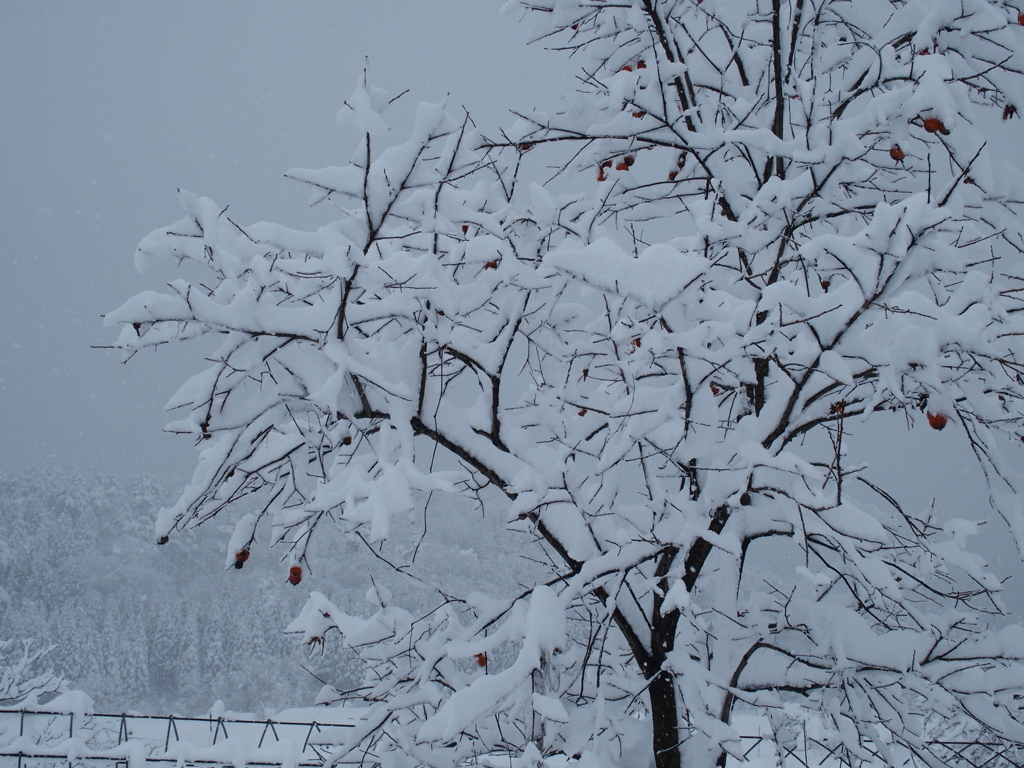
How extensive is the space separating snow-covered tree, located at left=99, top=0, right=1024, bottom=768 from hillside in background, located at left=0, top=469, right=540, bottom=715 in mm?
26746

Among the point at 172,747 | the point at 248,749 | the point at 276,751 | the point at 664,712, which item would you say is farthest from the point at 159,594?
the point at 664,712

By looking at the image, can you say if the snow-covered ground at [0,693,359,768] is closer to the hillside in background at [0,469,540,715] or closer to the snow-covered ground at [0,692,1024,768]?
the snow-covered ground at [0,692,1024,768]

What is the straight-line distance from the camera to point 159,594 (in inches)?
1864

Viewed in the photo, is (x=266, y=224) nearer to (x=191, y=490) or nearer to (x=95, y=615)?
(x=191, y=490)

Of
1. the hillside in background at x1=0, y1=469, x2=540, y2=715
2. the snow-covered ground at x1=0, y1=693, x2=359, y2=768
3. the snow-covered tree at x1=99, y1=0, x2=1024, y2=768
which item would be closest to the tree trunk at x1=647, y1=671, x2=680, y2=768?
the snow-covered tree at x1=99, y1=0, x2=1024, y2=768

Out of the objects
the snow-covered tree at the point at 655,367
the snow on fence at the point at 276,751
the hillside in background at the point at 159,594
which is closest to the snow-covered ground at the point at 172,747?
the snow on fence at the point at 276,751

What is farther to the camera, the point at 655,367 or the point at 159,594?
the point at 159,594

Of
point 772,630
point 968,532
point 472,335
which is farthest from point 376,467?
point 968,532

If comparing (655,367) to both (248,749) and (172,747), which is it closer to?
(248,749)

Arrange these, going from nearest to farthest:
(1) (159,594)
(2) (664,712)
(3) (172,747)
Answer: (2) (664,712)
(3) (172,747)
(1) (159,594)

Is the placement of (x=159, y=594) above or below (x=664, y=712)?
above

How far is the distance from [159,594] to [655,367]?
183ft

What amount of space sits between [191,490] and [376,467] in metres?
0.90

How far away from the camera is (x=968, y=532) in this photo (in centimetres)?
214
